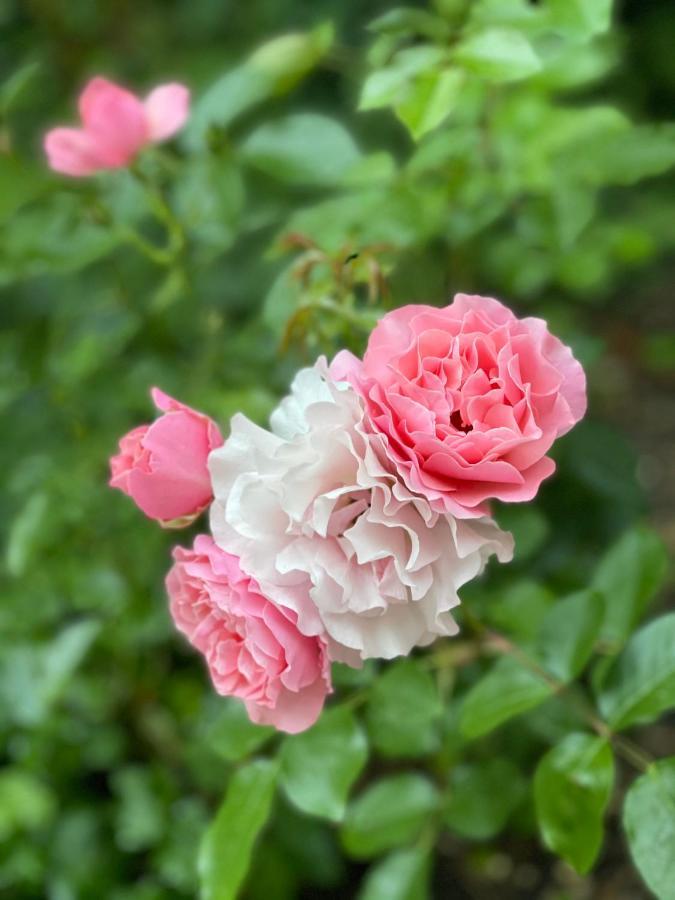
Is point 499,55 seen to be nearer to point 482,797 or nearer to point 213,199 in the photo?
point 213,199

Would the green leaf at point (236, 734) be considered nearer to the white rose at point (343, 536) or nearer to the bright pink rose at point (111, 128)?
the white rose at point (343, 536)

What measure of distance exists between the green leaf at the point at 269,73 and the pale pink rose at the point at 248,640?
1.55 feet

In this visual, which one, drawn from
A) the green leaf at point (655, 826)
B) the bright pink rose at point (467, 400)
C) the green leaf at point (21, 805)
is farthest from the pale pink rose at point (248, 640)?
the green leaf at point (21, 805)

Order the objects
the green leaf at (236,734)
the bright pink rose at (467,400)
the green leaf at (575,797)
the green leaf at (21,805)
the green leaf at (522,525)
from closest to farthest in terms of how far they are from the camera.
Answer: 1. the bright pink rose at (467,400)
2. the green leaf at (575,797)
3. the green leaf at (236,734)
4. the green leaf at (522,525)
5. the green leaf at (21,805)

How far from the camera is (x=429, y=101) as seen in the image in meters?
0.72

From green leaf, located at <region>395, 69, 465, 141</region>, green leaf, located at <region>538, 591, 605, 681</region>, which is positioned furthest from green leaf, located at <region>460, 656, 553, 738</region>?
green leaf, located at <region>395, 69, 465, 141</region>

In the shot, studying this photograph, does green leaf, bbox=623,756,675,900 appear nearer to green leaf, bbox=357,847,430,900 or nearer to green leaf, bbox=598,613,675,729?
green leaf, bbox=598,613,675,729

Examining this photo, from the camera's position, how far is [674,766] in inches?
26.1

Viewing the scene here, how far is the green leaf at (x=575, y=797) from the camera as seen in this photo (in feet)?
2.19

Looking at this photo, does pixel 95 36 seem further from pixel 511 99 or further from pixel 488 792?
pixel 488 792

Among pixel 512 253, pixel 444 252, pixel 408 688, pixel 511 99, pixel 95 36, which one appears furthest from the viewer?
pixel 95 36

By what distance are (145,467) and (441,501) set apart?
0.18 meters

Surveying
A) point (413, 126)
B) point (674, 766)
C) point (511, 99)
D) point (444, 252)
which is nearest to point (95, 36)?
point (444, 252)

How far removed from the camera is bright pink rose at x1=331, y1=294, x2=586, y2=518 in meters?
0.53
